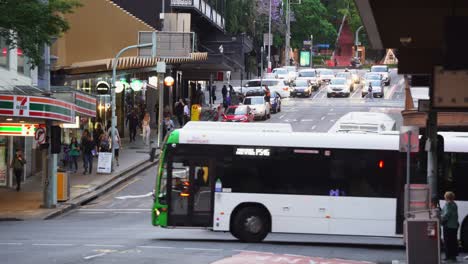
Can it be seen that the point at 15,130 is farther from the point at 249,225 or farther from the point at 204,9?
the point at 204,9

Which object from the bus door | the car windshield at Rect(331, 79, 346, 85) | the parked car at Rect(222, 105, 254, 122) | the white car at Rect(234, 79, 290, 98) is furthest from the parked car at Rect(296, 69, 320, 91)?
the bus door

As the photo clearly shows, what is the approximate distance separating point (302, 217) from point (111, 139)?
22971mm

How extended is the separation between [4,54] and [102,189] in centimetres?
698

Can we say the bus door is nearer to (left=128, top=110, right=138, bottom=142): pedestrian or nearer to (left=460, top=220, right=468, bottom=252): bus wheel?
(left=460, top=220, right=468, bottom=252): bus wheel

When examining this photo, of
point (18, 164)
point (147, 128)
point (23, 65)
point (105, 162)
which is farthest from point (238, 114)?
point (18, 164)

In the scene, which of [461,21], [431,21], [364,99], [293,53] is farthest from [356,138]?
[293,53]

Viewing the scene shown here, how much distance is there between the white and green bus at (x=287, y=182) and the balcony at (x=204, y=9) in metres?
50.6

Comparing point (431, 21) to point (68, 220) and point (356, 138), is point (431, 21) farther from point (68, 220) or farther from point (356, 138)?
point (68, 220)

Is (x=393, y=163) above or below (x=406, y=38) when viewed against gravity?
below

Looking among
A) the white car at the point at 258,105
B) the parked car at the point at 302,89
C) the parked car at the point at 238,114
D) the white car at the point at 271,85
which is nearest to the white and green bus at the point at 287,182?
the parked car at the point at 238,114

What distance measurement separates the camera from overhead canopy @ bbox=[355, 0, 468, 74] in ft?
44.9

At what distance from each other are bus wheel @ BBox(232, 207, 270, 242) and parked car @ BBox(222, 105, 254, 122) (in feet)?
121

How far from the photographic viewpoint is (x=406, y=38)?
17016mm

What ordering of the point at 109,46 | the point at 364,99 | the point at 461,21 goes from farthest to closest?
1. the point at 364,99
2. the point at 109,46
3. the point at 461,21
